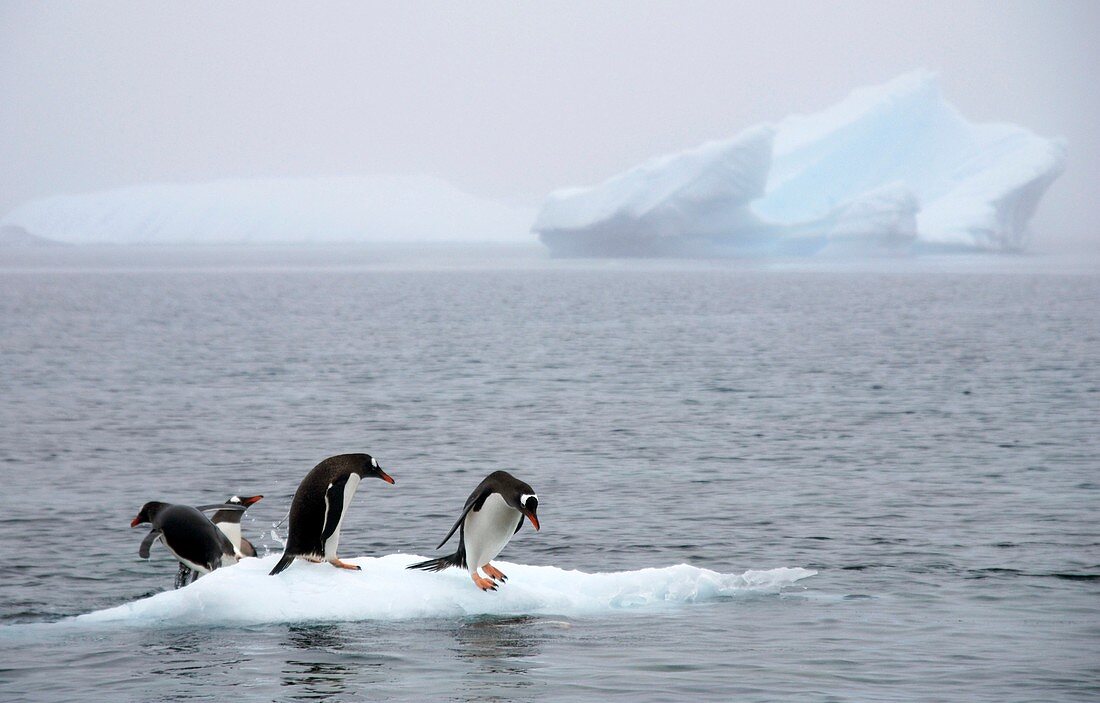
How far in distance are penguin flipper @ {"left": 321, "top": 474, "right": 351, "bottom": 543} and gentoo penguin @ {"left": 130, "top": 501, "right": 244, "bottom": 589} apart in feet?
3.07

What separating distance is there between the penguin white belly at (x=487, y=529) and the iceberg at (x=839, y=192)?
61461 mm

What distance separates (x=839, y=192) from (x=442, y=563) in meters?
87.6

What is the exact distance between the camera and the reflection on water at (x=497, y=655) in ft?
26.5

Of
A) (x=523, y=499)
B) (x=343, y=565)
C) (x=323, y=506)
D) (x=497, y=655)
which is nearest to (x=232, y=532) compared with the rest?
(x=343, y=565)

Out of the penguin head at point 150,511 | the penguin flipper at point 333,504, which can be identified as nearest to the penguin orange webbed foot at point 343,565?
the penguin flipper at point 333,504

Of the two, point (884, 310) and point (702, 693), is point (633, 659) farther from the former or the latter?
point (884, 310)

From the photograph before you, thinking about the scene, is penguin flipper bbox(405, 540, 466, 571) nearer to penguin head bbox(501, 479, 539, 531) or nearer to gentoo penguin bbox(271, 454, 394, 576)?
gentoo penguin bbox(271, 454, 394, 576)

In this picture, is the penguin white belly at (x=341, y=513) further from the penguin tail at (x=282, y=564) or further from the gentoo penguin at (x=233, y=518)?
the gentoo penguin at (x=233, y=518)

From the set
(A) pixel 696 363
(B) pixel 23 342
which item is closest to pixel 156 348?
(B) pixel 23 342

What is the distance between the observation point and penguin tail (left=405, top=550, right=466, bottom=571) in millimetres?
10156

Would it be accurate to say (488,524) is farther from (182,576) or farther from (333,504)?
(182,576)

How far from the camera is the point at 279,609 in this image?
949cm

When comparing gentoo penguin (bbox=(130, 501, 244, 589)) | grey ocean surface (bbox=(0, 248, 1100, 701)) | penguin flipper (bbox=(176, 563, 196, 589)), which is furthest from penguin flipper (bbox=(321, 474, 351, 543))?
penguin flipper (bbox=(176, 563, 196, 589))

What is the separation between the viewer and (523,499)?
30.2ft
